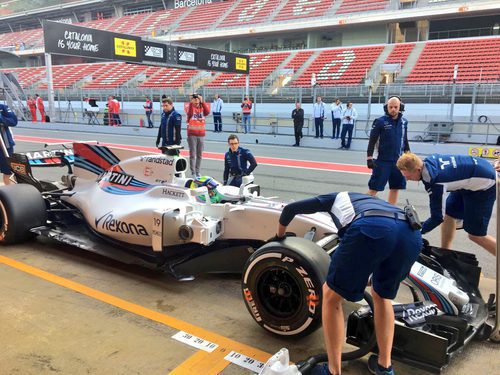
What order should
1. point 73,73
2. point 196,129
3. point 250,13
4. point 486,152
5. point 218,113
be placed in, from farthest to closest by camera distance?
point 73,73 < point 250,13 < point 218,113 < point 486,152 < point 196,129

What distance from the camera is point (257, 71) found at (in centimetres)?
3133

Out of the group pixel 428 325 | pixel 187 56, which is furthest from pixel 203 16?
pixel 428 325

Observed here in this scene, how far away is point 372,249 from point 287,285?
0.94 m

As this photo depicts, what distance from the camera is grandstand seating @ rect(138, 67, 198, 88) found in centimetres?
3357

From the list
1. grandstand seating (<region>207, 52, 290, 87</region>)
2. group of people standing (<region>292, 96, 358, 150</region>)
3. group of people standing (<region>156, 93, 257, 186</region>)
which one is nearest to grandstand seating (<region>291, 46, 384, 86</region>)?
grandstand seating (<region>207, 52, 290, 87</region>)

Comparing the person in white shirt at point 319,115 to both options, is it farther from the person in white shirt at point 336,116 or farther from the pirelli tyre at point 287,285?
the pirelli tyre at point 287,285

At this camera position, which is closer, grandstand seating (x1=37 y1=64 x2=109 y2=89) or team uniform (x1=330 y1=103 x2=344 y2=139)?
team uniform (x1=330 y1=103 x2=344 y2=139)

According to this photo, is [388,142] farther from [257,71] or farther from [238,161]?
[257,71]

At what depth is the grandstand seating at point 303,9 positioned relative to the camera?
34.0 m

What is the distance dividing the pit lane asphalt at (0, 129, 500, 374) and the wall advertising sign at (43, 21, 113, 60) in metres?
12.0

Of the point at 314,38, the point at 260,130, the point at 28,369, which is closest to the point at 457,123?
the point at 260,130

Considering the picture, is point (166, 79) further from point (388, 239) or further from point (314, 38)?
point (388, 239)

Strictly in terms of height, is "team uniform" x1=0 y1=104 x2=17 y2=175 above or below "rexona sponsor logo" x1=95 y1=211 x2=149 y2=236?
above

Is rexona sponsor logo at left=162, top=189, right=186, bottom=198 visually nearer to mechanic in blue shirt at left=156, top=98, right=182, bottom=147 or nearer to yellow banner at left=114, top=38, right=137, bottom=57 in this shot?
mechanic in blue shirt at left=156, top=98, right=182, bottom=147
